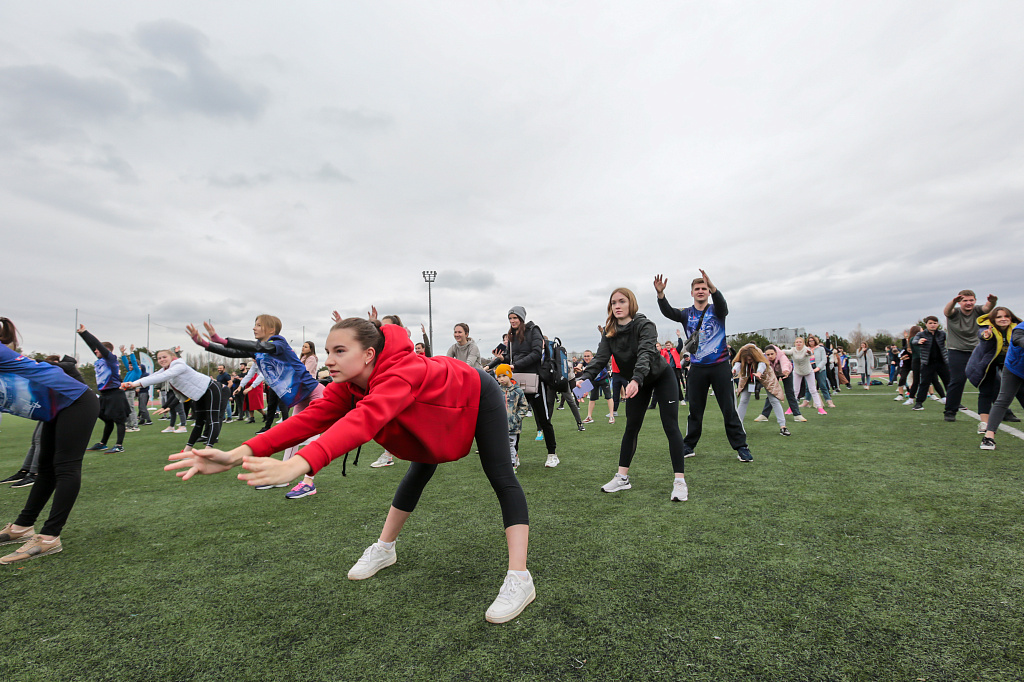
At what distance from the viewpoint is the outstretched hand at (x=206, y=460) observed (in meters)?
1.86

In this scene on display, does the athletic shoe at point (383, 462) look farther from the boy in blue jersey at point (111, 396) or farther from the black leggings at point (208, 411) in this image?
the boy in blue jersey at point (111, 396)

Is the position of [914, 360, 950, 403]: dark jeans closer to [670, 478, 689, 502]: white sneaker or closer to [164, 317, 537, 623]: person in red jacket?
[670, 478, 689, 502]: white sneaker

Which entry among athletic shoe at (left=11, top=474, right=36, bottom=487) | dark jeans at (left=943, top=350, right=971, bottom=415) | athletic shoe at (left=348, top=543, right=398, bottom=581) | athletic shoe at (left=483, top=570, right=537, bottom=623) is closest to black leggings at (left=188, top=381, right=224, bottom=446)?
athletic shoe at (left=11, top=474, right=36, bottom=487)

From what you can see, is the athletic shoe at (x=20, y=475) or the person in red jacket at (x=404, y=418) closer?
the person in red jacket at (x=404, y=418)

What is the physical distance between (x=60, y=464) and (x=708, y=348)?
5.97 meters

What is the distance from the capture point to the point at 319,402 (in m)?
2.53

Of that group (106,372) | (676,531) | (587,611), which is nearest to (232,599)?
(587,611)

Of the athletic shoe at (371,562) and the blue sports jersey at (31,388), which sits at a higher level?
the blue sports jersey at (31,388)

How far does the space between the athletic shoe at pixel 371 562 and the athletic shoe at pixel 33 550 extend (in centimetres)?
227

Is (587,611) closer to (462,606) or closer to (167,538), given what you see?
(462,606)

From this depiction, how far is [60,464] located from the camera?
362cm

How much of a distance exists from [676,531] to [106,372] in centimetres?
984

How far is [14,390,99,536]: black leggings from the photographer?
357cm

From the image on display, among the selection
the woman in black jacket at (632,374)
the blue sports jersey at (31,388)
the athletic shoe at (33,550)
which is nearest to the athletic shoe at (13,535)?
the athletic shoe at (33,550)
